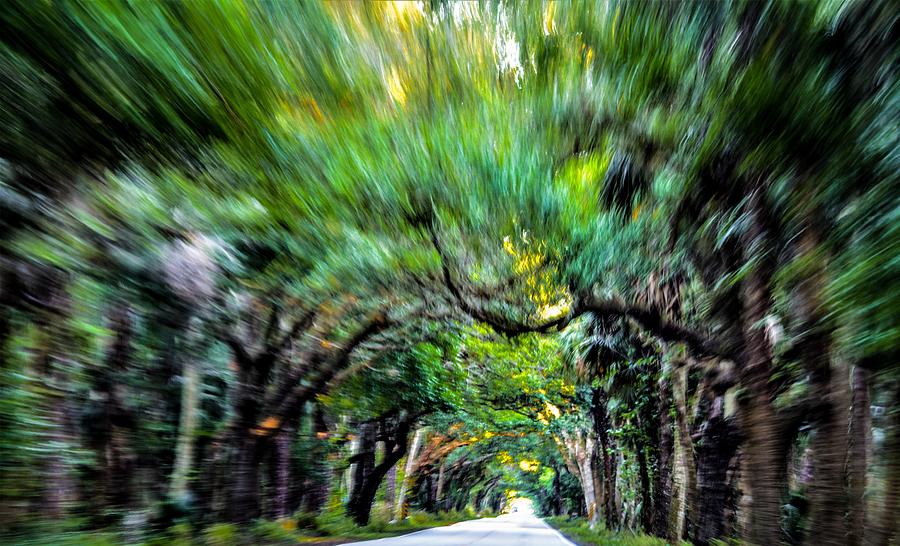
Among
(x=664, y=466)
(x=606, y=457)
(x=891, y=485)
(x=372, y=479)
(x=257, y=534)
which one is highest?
(x=891, y=485)

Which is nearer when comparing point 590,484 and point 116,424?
point 116,424

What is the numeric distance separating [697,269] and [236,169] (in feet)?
18.9

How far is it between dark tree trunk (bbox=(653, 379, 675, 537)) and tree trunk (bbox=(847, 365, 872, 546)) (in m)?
6.09

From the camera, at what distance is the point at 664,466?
42.5ft

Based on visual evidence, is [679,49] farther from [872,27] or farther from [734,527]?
[734,527]

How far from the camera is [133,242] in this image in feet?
21.2

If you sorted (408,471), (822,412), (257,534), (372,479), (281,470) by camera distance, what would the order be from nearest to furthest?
(822,412) < (257,534) < (281,470) < (372,479) < (408,471)

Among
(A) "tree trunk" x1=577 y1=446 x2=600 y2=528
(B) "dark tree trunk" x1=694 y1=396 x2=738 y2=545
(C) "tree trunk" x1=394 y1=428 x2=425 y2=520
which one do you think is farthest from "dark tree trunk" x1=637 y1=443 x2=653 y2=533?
(C) "tree trunk" x1=394 y1=428 x2=425 y2=520

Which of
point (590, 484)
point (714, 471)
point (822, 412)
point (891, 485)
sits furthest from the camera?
point (590, 484)

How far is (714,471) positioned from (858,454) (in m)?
5.17

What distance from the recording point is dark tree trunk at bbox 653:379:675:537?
40.5ft

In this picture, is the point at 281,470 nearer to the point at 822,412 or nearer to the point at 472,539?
the point at 472,539

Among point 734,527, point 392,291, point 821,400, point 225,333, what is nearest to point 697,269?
point 821,400

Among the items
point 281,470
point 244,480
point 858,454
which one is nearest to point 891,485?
point 858,454
